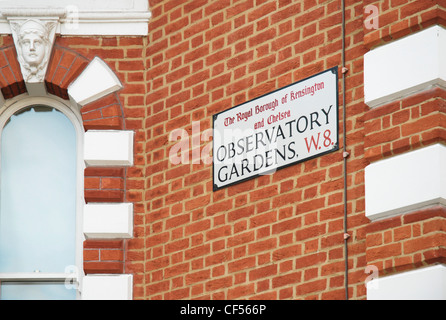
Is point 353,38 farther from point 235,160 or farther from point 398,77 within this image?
point 235,160

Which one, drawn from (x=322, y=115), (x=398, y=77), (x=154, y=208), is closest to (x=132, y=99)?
(x=154, y=208)

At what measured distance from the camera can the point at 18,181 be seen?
10602 mm

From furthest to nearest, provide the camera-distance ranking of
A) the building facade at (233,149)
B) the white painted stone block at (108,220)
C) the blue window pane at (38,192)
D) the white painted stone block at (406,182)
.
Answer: the blue window pane at (38,192) → the white painted stone block at (108,220) → the building facade at (233,149) → the white painted stone block at (406,182)

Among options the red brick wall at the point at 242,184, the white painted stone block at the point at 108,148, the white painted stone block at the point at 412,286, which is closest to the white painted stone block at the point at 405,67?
the red brick wall at the point at 242,184

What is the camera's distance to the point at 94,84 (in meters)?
10.6

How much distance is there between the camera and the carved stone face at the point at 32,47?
10594 millimetres

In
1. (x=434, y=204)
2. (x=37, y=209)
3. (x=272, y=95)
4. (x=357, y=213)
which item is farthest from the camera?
(x=37, y=209)

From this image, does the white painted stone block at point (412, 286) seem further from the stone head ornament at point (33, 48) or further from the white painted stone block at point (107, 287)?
the stone head ornament at point (33, 48)

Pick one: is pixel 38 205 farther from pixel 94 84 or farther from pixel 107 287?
pixel 94 84

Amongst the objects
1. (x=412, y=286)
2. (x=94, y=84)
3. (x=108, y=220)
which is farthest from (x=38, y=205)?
(x=412, y=286)

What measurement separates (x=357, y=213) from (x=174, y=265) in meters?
1.73

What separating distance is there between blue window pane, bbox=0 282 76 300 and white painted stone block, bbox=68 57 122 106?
A: 1.48 m

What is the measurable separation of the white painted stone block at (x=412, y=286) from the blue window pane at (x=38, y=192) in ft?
9.37

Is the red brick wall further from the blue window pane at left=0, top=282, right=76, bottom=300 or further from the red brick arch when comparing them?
the blue window pane at left=0, top=282, right=76, bottom=300
